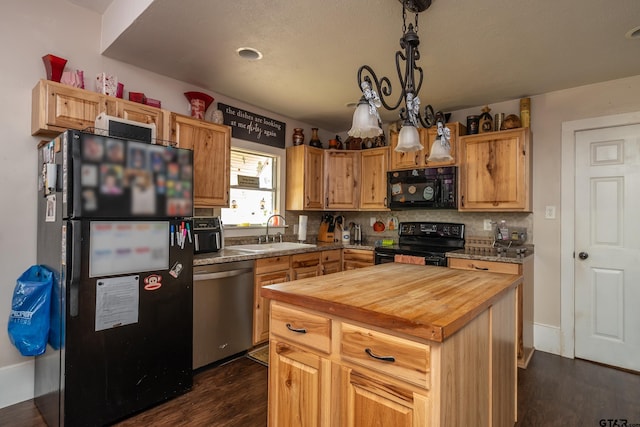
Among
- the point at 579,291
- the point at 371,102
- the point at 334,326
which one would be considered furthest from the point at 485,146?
the point at 334,326

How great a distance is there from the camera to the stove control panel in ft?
12.1

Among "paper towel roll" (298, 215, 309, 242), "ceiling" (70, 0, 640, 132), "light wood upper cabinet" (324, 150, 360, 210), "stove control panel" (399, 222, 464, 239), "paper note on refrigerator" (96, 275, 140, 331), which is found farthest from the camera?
"light wood upper cabinet" (324, 150, 360, 210)

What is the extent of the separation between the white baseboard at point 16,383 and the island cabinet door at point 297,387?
185 cm

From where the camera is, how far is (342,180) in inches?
167

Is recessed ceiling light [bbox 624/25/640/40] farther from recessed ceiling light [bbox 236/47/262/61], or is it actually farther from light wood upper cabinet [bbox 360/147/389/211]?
recessed ceiling light [bbox 236/47/262/61]

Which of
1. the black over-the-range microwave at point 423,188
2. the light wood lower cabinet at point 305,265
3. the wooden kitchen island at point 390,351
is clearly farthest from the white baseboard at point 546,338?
the light wood lower cabinet at point 305,265

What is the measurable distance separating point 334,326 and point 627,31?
2.67m

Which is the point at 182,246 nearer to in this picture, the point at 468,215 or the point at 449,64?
the point at 449,64

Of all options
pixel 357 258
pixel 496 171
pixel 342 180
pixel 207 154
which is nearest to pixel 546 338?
pixel 496 171

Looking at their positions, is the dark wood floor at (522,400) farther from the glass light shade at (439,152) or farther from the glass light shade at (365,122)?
the glass light shade at (365,122)

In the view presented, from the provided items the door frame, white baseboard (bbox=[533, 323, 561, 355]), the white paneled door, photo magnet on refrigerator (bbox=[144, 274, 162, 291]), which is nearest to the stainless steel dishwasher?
photo magnet on refrigerator (bbox=[144, 274, 162, 291])

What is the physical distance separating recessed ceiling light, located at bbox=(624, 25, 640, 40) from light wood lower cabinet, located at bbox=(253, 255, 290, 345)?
306 centimetres

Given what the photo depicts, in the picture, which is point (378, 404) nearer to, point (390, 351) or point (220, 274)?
point (390, 351)

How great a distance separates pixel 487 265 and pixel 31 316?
325 centimetres
